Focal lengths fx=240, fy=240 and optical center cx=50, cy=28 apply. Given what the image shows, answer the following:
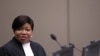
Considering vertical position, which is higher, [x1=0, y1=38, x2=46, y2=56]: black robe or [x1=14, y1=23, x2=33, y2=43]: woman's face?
[x1=14, y1=23, x2=33, y2=43]: woman's face

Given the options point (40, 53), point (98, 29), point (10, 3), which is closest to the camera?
point (40, 53)

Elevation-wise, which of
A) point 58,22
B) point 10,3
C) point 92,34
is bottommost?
point 92,34

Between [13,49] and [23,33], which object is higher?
[23,33]

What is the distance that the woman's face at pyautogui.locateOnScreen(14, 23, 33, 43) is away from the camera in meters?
1.96

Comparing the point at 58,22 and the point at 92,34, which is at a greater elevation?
the point at 58,22

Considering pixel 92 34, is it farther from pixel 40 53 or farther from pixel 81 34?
pixel 40 53

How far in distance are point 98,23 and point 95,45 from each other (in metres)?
1.54

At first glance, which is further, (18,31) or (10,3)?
(10,3)

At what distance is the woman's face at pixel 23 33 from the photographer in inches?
77.2

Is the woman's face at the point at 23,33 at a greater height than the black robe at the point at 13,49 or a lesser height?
greater

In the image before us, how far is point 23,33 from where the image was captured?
196 cm

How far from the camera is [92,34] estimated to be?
3.71 metres

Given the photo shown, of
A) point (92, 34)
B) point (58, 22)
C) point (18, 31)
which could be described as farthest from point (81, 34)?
point (18, 31)

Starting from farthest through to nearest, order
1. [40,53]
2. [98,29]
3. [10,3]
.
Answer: [98,29] → [10,3] → [40,53]
